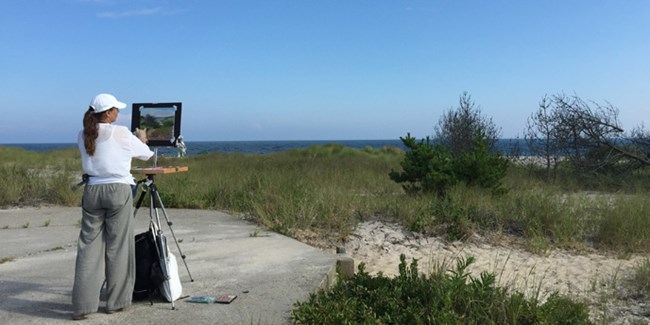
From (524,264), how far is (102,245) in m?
5.19

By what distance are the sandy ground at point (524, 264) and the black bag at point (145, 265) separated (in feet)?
8.34

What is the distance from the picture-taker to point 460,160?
10539 millimetres

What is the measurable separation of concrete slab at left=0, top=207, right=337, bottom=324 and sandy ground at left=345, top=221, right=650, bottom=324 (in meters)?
1.30

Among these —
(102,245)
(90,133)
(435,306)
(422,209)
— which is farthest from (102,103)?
(422,209)

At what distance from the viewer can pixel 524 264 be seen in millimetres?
6812

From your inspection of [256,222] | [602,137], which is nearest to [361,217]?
[256,222]

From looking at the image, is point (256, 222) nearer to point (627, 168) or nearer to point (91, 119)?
point (91, 119)

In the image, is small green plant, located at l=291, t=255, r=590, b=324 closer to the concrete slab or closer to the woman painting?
the concrete slab

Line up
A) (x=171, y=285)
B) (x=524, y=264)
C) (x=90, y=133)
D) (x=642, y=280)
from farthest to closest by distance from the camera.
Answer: (x=524, y=264), (x=642, y=280), (x=171, y=285), (x=90, y=133)

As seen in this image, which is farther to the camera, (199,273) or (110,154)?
(199,273)

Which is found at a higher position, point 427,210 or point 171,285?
point 427,210

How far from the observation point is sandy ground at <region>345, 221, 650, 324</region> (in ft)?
17.3

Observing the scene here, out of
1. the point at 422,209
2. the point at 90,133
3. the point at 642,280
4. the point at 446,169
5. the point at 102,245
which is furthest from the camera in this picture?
the point at 446,169

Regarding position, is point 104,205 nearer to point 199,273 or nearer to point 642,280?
point 199,273
